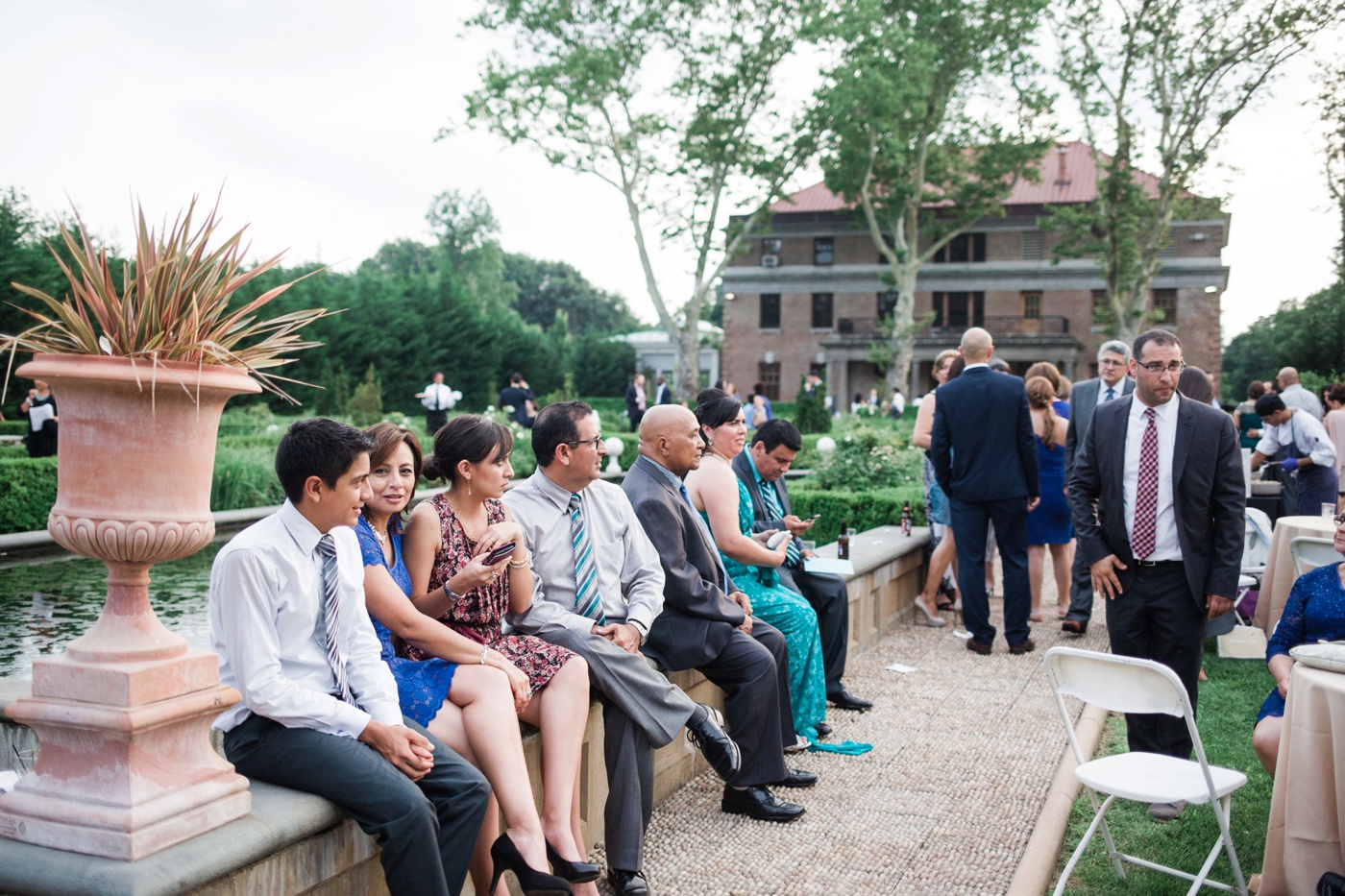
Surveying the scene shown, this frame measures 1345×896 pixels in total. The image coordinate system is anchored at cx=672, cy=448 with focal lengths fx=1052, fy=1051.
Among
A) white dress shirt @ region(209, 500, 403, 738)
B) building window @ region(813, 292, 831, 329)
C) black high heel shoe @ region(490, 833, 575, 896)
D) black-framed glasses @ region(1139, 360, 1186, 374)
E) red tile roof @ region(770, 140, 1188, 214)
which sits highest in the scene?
red tile roof @ region(770, 140, 1188, 214)

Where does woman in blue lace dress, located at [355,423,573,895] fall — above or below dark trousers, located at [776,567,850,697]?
above

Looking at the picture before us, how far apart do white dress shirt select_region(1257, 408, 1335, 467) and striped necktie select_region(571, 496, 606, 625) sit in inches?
292

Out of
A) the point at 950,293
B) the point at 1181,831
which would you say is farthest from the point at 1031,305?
the point at 1181,831

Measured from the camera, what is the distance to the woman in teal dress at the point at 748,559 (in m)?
4.95

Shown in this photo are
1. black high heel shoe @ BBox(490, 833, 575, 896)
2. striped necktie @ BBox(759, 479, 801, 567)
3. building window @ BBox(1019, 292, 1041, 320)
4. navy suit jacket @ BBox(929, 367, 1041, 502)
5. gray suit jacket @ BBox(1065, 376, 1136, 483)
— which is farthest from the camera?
building window @ BBox(1019, 292, 1041, 320)

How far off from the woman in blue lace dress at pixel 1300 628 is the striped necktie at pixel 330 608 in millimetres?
3032

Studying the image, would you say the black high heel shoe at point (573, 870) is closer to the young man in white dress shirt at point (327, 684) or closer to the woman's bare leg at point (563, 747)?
the woman's bare leg at point (563, 747)

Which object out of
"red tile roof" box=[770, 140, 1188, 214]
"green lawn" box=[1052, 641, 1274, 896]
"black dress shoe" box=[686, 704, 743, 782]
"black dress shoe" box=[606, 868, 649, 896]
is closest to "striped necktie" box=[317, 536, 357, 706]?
"black dress shoe" box=[606, 868, 649, 896]

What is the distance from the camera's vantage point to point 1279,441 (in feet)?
31.9

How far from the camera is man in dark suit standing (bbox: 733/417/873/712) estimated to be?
5574 mm

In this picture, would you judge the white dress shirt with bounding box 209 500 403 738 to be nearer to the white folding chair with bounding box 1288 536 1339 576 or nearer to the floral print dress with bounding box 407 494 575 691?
the floral print dress with bounding box 407 494 575 691

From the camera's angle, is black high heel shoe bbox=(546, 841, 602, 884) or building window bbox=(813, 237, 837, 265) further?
building window bbox=(813, 237, 837, 265)

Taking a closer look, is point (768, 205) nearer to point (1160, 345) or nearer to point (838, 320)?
point (838, 320)

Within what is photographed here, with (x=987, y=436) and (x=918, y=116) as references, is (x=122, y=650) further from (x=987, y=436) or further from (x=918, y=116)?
(x=918, y=116)
